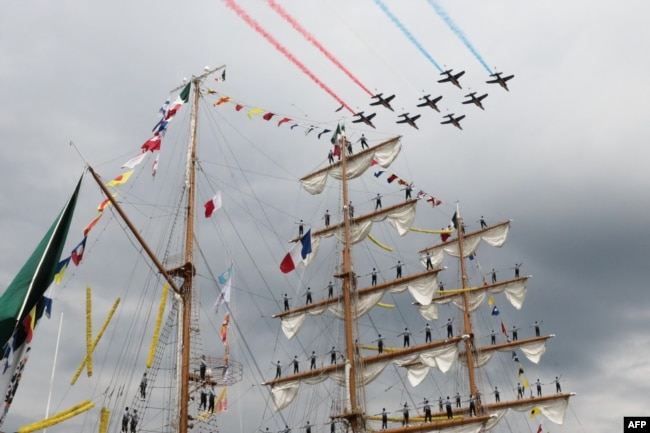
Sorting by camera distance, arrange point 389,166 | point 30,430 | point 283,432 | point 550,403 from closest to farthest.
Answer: point 30,430
point 283,432
point 389,166
point 550,403

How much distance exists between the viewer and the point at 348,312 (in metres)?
53.7

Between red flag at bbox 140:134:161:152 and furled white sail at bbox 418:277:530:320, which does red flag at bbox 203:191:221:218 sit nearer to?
red flag at bbox 140:134:161:152

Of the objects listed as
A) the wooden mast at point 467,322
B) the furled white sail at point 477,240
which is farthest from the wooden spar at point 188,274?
the furled white sail at point 477,240

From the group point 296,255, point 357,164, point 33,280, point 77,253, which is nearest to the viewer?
point 33,280

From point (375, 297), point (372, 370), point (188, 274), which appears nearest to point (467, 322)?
point (375, 297)

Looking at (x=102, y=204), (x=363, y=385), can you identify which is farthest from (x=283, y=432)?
(x=102, y=204)

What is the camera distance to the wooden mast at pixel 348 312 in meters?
50.0

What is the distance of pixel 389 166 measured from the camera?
2325 inches

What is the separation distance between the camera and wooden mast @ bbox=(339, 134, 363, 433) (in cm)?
4997

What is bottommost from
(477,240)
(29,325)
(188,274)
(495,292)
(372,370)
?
(29,325)

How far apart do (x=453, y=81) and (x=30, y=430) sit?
117 ft

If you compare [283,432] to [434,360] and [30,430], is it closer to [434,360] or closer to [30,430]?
[434,360]

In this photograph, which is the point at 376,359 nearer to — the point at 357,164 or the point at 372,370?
the point at 372,370

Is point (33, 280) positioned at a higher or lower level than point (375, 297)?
lower
